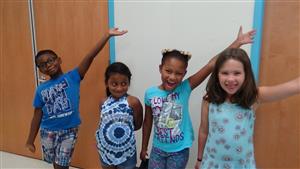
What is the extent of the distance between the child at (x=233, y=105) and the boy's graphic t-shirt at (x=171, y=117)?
0.16 m

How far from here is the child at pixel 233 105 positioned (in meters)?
1.30

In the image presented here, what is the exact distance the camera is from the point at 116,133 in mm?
1651

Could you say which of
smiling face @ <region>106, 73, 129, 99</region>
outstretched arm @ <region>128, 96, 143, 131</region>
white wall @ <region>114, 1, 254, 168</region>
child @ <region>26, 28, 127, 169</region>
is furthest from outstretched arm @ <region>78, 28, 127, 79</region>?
outstretched arm @ <region>128, 96, 143, 131</region>

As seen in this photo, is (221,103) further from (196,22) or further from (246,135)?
(196,22)

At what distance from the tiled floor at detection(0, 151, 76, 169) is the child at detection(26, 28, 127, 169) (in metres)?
0.63

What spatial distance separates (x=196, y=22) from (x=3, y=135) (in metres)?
2.04

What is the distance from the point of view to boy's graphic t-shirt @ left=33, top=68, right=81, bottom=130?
1.88m

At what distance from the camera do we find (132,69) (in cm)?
196

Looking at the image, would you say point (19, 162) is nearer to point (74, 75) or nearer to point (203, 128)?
point (74, 75)

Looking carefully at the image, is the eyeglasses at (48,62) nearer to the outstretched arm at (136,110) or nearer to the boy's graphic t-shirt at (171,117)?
the outstretched arm at (136,110)

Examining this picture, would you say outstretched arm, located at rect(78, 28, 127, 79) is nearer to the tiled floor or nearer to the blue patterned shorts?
the blue patterned shorts

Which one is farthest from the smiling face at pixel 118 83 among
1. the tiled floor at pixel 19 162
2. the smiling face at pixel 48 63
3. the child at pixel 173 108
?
the tiled floor at pixel 19 162

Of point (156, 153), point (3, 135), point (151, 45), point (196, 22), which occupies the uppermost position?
point (196, 22)

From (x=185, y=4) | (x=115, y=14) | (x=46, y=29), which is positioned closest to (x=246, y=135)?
(x=185, y=4)
